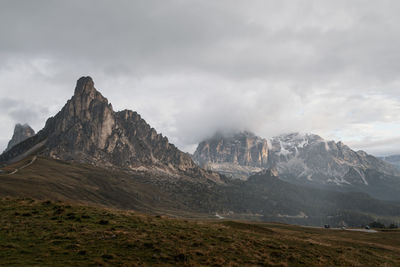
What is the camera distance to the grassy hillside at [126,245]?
78.8ft

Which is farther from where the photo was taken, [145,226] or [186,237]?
[145,226]

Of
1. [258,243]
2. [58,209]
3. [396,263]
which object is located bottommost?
[396,263]

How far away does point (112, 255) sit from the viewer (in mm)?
24125

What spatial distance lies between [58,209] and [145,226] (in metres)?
13.7

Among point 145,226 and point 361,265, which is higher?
point 145,226

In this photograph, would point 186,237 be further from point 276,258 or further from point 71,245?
point 71,245

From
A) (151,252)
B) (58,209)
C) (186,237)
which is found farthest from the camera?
(58,209)

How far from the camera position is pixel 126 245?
27.2 m

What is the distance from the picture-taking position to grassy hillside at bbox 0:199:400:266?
24.0m

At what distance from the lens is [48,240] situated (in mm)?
27516

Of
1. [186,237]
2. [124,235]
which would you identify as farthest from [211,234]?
[124,235]

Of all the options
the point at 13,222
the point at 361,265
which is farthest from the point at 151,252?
the point at 361,265

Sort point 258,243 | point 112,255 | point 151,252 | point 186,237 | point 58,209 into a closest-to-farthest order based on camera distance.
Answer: point 112,255 < point 151,252 < point 186,237 < point 258,243 < point 58,209

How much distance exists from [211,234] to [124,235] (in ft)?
37.5
